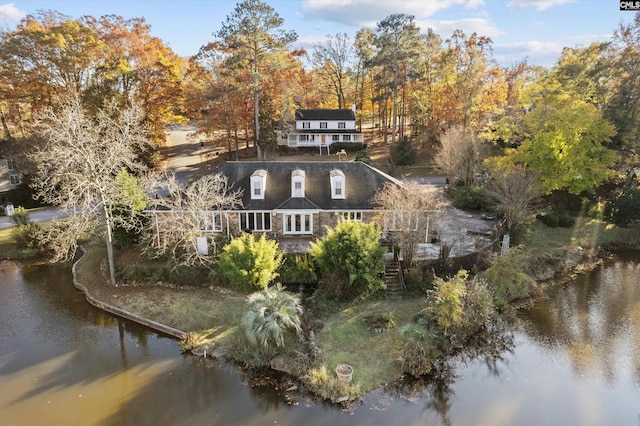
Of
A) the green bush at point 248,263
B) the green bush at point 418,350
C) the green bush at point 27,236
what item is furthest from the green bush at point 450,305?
the green bush at point 27,236

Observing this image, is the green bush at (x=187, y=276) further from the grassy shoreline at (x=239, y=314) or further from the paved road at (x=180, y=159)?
the paved road at (x=180, y=159)

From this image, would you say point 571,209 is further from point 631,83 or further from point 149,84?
point 149,84

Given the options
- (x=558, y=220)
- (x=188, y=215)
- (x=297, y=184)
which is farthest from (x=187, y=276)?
(x=558, y=220)

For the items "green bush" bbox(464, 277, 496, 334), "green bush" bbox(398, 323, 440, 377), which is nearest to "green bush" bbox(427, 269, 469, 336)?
"green bush" bbox(464, 277, 496, 334)

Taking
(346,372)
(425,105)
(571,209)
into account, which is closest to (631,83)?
(571,209)

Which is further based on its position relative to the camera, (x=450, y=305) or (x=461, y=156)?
(x=461, y=156)

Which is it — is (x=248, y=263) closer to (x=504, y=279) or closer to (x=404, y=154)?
(x=504, y=279)

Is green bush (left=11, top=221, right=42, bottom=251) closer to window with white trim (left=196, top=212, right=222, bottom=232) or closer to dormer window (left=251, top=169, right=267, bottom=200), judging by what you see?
window with white trim (left=196, top=212, right=222, bottom=232)
